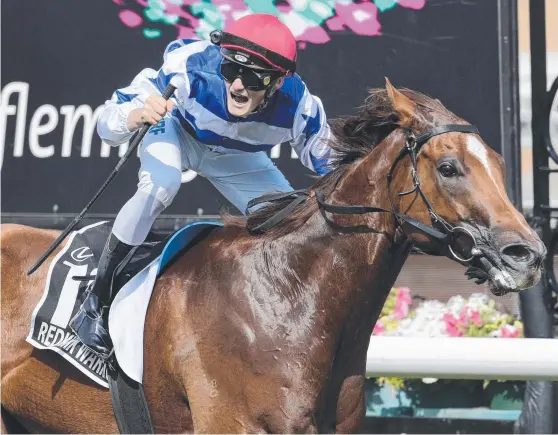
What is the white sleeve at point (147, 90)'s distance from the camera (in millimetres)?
3646

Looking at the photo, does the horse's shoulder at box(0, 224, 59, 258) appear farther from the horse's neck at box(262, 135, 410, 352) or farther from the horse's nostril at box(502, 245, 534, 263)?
the horse's nostril at box(502, 245, 534, 263)

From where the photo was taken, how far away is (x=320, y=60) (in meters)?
5.89

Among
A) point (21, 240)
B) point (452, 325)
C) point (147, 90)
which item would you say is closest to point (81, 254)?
point (21, 240)

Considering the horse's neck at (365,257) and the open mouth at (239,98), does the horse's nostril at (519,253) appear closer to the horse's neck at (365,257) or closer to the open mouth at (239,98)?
the horse's neck at (365,257)

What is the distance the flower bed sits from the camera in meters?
5.84

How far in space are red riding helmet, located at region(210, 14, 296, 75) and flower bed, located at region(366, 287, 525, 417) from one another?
262cm

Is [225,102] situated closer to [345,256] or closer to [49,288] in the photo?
[345,256]

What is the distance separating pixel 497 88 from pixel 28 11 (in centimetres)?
277

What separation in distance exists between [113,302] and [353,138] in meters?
1.04

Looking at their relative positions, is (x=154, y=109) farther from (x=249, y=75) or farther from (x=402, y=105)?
(x=402, y=105)

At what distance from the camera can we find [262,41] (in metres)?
3.54

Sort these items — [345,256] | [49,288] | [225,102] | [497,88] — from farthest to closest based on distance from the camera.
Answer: [497,88]
[49,288]
[225,102]
[345,256]

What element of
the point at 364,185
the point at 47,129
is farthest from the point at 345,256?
the point at 47,129

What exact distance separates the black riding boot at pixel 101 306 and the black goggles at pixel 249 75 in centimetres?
71
